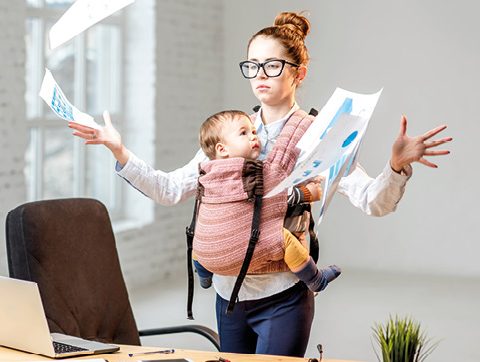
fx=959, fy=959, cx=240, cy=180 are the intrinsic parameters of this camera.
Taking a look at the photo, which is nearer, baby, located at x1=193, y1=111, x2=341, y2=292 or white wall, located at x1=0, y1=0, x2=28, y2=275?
baby, located at x1=193, y1=111, x2=341, y2=292

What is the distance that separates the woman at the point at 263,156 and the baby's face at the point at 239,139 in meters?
0.08

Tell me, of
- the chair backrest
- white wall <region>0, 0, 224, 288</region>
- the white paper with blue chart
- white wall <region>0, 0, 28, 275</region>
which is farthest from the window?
the white paper with blue chart

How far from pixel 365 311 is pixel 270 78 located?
4.10m

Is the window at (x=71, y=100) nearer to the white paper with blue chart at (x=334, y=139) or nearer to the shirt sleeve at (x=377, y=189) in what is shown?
the shirt sleeve at (x=377, y=189)

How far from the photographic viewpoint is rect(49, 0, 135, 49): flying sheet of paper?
91.8 inches

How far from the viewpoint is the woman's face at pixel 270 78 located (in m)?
2.69

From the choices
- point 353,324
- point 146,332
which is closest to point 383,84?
point 353,324

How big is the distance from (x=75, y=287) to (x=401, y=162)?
1111mm

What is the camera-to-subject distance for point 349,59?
27.3 ft

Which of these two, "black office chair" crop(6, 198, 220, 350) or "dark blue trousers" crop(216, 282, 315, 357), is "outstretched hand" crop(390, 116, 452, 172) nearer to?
"dark blue trousers" crop(216, 282, 315, 357)

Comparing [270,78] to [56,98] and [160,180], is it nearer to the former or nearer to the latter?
[160,180]

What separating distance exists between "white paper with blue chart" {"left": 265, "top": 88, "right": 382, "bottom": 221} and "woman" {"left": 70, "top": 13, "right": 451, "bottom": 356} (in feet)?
0.62

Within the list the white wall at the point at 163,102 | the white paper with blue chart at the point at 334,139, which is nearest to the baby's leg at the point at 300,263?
the white paper with blue chart at the point at 334,139

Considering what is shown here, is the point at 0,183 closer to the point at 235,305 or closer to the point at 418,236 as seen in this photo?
the point at 235,305
